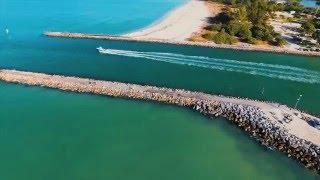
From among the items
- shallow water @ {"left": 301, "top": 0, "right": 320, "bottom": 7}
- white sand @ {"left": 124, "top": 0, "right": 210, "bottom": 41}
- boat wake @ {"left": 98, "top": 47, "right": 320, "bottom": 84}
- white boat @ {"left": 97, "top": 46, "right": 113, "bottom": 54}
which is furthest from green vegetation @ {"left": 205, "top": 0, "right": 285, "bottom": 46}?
shallow water @ {"left": 301, "top": 0, "right": 320, "bottom": 7}

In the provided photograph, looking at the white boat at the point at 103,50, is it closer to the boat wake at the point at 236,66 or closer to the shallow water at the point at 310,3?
the boat wake at the point at 236,66

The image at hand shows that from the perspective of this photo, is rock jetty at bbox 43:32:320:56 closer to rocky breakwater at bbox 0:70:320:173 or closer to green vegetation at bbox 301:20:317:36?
green vegetation at bbox 301:20:317:36

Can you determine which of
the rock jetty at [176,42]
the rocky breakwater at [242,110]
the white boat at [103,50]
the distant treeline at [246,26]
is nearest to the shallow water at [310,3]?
the distant treeline at [246,26]

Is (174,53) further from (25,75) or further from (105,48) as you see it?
(25,75)

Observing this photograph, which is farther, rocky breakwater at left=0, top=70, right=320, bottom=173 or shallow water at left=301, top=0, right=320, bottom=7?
shallow water at left=301, top=0, right=320, bottom=7

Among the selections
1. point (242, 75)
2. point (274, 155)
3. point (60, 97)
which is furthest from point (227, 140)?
point (60, 97)
